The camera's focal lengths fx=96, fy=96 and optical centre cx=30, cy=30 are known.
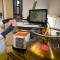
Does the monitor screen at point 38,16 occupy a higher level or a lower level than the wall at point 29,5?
lower

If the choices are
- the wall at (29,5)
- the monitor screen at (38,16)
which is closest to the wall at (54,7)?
the wall at (29,5)

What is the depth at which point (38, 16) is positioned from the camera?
1.31m

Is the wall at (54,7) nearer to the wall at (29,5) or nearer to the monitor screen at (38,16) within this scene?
the wall at (29,5)

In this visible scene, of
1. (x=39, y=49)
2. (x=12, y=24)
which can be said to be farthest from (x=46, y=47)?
(x=12, y=24)

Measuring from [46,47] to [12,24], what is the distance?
16.9 inches

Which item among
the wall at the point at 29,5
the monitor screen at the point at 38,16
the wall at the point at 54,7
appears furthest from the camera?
the wall at the point at 29,5

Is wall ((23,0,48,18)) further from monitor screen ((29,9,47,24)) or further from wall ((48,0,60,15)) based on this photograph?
monitor screen ((29,9,47,24))

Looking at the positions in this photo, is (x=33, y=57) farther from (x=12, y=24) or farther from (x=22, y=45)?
(x=12, y=24)

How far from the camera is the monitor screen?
4.00 ft

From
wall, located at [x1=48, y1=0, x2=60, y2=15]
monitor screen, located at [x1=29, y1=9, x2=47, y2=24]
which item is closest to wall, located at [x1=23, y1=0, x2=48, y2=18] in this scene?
wall, located at [x1=48, y1=0, x2=60, y2=15]

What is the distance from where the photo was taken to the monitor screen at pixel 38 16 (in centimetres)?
122

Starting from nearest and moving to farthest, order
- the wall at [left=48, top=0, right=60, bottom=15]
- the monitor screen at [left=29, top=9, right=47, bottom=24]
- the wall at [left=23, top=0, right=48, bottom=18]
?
the monitor screen at [left=29, top=9, right=47, bottom=24] → the wall at [left=48, top=0, right=60, bottom=15] → the wall at [left=23, top=0, right=48, bottom=18]

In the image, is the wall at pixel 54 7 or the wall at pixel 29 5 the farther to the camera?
the wall at pixel 29 5

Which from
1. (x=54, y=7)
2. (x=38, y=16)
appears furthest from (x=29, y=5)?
(x=38, y=16)
